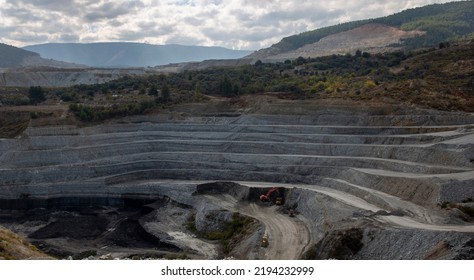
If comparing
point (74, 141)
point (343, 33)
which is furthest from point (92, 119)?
point (343, 33)

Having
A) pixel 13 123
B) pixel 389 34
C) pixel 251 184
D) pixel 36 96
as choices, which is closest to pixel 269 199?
pixel 251 184

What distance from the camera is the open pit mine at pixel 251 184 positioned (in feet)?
103

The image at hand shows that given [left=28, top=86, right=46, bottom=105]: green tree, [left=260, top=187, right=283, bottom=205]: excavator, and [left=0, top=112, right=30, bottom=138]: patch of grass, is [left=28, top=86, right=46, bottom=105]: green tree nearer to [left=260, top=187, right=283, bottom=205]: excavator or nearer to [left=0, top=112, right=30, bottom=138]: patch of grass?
[left=0, top=112, right=30, bottom=138]: patch of grass

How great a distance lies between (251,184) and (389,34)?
141 metres

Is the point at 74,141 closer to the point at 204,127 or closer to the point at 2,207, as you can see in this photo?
the point at 2,207

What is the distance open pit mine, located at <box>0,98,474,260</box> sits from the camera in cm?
3142

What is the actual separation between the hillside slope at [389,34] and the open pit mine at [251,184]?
95.8 m

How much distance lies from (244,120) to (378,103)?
1616 cm

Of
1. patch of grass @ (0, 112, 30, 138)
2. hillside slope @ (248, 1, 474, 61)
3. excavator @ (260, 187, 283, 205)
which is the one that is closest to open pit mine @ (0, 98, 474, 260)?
excavator @ (260, 187, 283, 205)

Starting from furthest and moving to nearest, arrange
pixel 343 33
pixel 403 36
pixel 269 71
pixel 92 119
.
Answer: pixel 343 33 < pixel 403 36 < pixel 269 71 < pixel 92 119

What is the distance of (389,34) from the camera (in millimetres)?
169375

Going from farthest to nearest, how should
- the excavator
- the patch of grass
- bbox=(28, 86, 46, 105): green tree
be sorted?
bbox=(28, 86, 46, 105): green tree → the patch of grass → the excavator

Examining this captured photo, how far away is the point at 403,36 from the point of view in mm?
159000

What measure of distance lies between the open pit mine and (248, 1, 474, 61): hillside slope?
314ft
